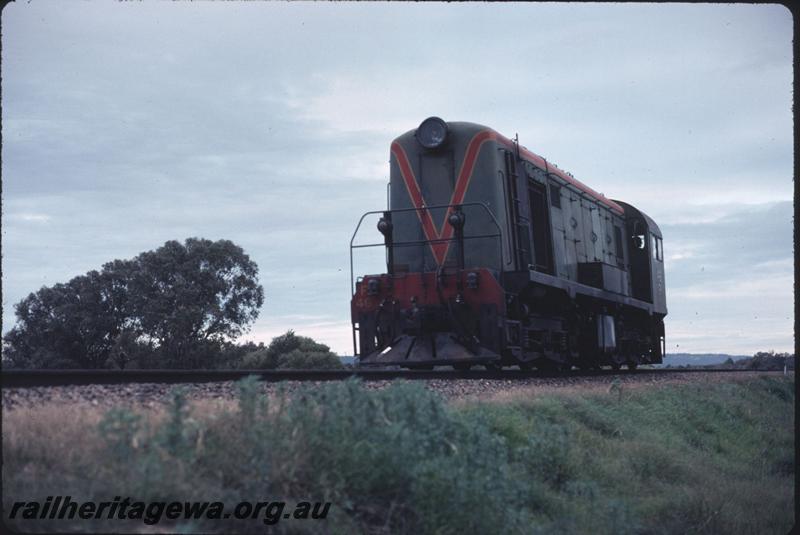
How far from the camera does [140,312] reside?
30.0m

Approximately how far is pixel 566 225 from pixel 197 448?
511 inches

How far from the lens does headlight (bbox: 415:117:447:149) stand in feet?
48.6

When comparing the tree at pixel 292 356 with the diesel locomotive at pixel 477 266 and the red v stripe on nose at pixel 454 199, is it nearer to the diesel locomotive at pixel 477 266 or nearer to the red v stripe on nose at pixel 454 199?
the diesel locomotive at pixel 477 266

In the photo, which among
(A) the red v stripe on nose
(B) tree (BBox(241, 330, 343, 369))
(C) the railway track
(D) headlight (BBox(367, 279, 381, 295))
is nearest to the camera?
(C) the railway track

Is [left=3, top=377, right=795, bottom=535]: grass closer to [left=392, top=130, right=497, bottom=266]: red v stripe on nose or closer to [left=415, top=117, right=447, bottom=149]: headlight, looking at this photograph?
[left=392, top=130, right=497, bottom=266]: red v stripe on nose

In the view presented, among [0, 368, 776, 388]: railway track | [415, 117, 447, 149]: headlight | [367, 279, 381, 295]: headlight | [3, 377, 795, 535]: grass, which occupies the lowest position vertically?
[3, 377, 795, 535]: grass

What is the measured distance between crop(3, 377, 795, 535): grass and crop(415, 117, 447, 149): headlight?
234 inches

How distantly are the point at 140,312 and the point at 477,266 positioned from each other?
1885cm

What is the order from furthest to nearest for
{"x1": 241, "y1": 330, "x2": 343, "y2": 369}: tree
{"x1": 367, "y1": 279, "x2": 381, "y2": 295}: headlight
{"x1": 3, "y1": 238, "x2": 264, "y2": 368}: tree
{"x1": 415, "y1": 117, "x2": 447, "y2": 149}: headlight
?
1. {"x1": 3, "y1": 238, "x2": 264, "y2": 368}: tree
2. {"x1": 241, "y1": 330, "x2": 343, "y2": 369}: tree
3. {"x1": 415, "y1": 117, "x2": 447, "y2": 149}: headlight
4. {"x1": 367, "y1": 279, "x2": 381, "y2": 295}: headlight

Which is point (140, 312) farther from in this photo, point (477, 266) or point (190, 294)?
point (477, 266)

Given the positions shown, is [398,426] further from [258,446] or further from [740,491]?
→ [740,491]

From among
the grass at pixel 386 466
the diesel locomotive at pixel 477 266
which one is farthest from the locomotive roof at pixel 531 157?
the grass at pixel 386 466

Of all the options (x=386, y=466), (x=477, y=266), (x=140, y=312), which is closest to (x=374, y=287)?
(x=477, y=266)

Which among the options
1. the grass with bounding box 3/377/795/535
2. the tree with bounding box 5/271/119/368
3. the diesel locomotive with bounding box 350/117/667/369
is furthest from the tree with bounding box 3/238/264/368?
the grass with bounding box 3/377/795/535
